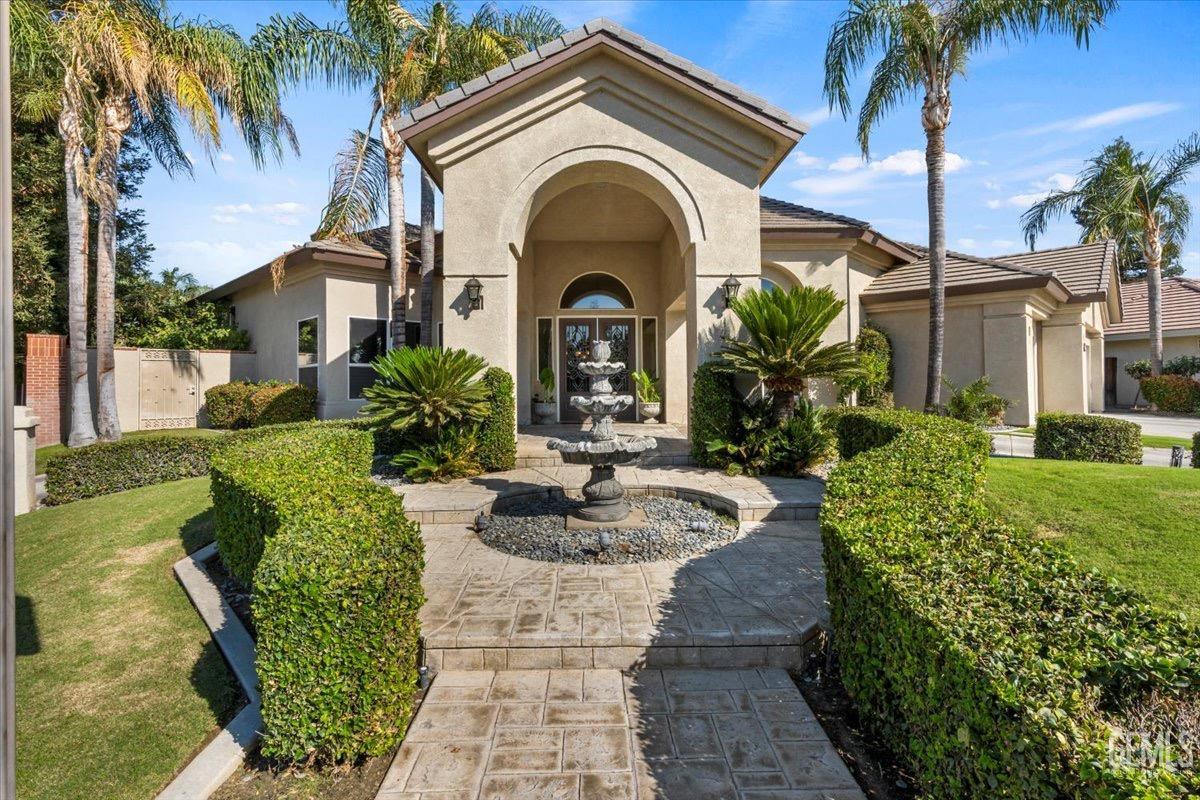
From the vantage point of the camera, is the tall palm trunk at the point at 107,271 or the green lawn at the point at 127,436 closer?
the green lawn at the point at 127,436

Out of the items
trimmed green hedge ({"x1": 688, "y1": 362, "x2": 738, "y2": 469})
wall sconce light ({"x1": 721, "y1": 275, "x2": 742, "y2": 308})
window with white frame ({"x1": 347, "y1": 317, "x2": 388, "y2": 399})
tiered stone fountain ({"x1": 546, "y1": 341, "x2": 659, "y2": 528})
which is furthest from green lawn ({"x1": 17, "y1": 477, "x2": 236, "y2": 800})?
wall sconce light ({"x1": 721, "y1": 275, "x2": 742, "y2": 308})

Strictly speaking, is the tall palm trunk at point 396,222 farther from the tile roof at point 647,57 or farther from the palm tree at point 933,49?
the palm tree at point 933,49

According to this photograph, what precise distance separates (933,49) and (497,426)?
12.9 metres

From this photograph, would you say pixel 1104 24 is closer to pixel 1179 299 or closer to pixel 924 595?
pixel 924 595

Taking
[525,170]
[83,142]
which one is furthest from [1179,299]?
[83,142]

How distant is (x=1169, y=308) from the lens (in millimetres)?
24234

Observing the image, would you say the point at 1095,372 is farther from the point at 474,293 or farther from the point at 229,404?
the point at 229,404

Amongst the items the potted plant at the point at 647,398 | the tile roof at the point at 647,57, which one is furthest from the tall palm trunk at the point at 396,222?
the potted plant at the point at 647,398

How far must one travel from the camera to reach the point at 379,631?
9.80ft

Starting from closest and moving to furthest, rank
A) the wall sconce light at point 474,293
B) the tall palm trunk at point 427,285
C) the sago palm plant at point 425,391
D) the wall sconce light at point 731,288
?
the sago palm plant at point 425,391 → the wall sconce light at point 474,293 → the wall sconce light at point 731,288 → the tall palm trunk at point 427,285

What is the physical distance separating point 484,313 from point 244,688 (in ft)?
22.1

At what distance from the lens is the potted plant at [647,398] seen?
1441cm

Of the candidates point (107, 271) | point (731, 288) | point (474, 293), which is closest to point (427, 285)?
point (474, 293)

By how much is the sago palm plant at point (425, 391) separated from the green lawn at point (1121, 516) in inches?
279
